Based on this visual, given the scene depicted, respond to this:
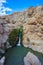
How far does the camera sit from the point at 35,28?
108 feet

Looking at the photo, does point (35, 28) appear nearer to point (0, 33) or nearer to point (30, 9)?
point (0, 33)

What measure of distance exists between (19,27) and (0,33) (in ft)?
25.3

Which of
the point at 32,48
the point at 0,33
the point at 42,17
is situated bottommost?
the point at 32,48

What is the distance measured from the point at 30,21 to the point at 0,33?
9.11 metres

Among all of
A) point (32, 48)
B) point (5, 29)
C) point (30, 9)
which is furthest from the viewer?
point (30, 9)

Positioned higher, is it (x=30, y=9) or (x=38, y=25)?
(x=30, y=9)

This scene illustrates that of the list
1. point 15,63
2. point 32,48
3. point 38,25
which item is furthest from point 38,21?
point 15,63

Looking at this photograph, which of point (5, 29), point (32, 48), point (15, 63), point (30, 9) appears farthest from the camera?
point (30, 9)

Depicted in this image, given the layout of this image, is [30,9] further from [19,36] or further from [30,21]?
[19,36]

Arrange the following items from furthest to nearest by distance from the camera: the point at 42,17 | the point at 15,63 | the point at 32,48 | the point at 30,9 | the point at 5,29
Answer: the point at 30,9, the point at 42,17, the point at 5,29, the point at 32,48, the point at 15,63

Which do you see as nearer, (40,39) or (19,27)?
(40,39)

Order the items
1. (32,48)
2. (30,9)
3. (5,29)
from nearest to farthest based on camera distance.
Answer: (32,48) → (5,29) → (30,9)

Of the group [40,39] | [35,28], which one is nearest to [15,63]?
[40,39]

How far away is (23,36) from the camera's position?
3481 centimetres
